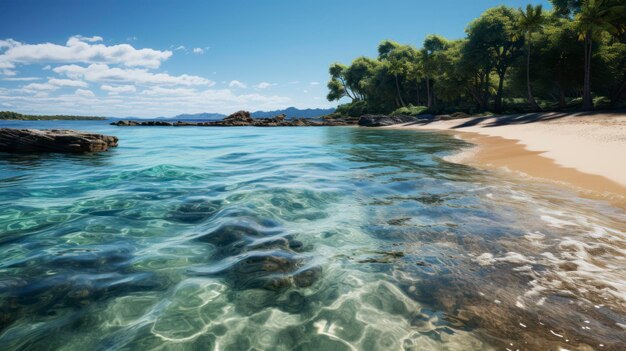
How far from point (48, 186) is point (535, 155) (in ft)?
53.1

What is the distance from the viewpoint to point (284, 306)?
3062 millimetres

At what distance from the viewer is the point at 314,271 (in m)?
3.72

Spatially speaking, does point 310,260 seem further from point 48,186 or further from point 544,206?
point 48,186

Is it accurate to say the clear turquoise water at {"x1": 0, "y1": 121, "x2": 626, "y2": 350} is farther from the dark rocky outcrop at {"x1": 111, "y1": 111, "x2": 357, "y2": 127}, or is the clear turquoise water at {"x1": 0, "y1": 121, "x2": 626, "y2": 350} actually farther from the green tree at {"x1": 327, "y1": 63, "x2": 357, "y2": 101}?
the green tree at {"x1": 327, "y1": 63, "x2": 357, "y2": 101}

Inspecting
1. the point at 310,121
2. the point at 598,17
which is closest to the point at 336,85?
the point at 310,121

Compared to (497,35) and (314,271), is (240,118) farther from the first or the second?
(314,271)

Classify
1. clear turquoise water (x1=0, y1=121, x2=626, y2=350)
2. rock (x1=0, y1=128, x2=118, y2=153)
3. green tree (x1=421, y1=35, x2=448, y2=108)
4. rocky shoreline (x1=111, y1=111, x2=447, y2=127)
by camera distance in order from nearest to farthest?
clear turquoise water (x1=0, y1=121, x2=626, y2=350) < rock (x1=0, y1=128, x2=118, y2=153) < rocky shoreline (x1=111, y1=111, x2=447, y2=127) < green tree (x1=421, y1=35, x2=448, y2=108)

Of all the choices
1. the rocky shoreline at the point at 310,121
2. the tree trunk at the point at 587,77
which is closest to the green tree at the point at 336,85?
the rocky shoreline at the point at 310,121

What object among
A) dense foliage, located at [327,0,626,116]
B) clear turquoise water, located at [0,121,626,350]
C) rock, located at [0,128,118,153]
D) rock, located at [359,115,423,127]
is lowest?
clear turquoise water, located at [0,121,626,350]

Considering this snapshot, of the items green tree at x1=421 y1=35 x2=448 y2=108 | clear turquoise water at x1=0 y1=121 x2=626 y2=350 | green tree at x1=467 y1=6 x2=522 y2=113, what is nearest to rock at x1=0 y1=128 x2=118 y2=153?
clear turquoise water at x1=0 y1=121 x2=626 y2=350

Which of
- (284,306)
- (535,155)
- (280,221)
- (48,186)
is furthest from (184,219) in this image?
(535,155)

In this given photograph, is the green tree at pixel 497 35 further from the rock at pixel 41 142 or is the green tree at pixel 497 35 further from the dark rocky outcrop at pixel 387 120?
the rock at pixel 41 142

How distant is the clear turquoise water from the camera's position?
8.73ft

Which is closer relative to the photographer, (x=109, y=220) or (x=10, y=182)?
(x=109, y=220)
